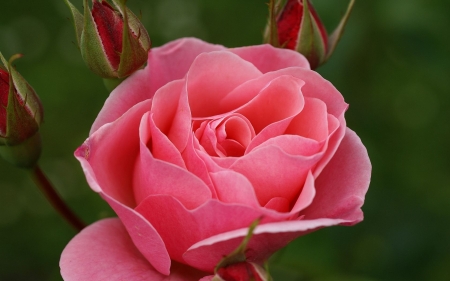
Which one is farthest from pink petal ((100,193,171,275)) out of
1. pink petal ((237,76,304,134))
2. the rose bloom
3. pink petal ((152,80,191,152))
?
pink petal ((237,76,304,134))

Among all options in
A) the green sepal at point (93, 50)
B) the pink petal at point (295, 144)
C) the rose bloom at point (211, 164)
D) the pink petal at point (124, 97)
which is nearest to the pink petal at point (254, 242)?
the rose bloom at point (211, 164)

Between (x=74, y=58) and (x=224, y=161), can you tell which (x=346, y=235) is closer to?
(x=224, y=161)

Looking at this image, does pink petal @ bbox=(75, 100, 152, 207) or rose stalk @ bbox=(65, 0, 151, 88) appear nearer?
pink petal @ bbox=(75, 100, 152, 207)

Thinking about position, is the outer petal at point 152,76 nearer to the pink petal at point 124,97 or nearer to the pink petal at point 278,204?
the pink petal at point 124,97

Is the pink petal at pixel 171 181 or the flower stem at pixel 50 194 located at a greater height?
the pink petal at pixel 171 181

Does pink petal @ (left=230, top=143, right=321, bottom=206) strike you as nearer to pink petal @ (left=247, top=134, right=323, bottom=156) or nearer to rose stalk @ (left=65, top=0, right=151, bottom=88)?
pink petal @ (left=247, top=134, right=323, bottom=156)
